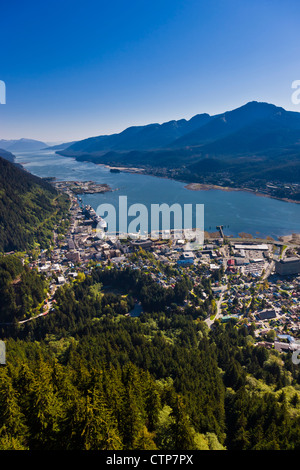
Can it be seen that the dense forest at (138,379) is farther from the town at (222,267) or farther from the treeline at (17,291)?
the town at (222,267)

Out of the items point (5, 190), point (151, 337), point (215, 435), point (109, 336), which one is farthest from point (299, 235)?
point (5, 190)

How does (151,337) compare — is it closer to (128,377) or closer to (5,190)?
(128,377)

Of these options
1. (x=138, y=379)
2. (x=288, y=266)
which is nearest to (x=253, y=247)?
(x=288, y=266)

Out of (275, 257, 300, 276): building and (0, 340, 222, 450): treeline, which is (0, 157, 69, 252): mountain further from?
(0, 340, 222, 450): treeline

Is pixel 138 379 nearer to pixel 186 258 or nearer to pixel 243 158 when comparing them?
pixel 186 258

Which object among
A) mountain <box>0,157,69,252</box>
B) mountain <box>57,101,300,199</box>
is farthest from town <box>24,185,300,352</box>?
mountain <box>57,101,300,199</box>

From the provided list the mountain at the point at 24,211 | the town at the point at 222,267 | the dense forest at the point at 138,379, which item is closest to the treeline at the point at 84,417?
the dense forest at the point at 138,379
